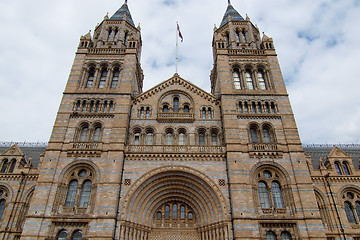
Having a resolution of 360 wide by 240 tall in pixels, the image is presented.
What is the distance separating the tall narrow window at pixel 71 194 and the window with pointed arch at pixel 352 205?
2288 centimetres

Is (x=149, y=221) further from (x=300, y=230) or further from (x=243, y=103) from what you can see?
(x=243, y=103)

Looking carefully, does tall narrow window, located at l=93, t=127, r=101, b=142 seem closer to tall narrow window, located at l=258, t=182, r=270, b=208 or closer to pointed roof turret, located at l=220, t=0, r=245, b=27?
tall narrow window, located at l=258, t=182, r=270, b=208

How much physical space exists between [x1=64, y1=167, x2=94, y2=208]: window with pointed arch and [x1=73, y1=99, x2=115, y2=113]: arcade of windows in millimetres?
5573

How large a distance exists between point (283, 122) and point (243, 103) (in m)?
3.83

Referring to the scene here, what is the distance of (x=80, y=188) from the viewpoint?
20.0m

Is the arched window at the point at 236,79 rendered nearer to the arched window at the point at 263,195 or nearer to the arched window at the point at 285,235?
the arched window at the point at 263,195

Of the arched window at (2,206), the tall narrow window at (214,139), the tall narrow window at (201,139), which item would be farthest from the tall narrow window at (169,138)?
the arched window at (2,206)

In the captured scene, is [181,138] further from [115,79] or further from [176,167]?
[115,79]

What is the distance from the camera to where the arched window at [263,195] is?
19.6 m

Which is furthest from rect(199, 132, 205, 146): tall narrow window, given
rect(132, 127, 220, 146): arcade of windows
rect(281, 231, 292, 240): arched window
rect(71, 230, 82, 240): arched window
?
rect(71, 230, 82, 240): arched window

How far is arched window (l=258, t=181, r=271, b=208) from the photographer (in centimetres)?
1962

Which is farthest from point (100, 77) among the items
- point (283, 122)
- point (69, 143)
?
point (283, 122)

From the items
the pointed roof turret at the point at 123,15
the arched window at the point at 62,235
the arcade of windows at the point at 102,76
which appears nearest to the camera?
the arched window at the point at 62,235

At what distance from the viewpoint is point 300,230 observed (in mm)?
17953
